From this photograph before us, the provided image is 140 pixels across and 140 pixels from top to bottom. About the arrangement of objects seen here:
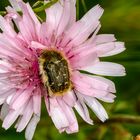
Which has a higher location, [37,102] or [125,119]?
[37,102]

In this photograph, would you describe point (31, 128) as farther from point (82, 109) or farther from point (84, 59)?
point (84, 59)

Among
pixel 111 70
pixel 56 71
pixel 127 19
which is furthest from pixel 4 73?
pixel 127 19

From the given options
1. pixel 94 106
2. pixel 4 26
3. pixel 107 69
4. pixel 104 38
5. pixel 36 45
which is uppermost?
pixel 4 26

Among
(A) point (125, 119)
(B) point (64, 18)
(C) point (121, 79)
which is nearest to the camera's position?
(B) point (64, 18)

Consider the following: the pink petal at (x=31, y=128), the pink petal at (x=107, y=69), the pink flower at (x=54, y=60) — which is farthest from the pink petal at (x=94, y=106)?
the pink petal at (x=31, y=128)

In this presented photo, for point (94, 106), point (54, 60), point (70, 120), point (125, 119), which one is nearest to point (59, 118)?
point (70, 120)

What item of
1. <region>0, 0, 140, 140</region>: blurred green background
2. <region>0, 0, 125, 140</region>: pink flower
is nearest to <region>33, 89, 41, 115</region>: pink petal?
<region>0, 0, 125, 140</region>: pink flower

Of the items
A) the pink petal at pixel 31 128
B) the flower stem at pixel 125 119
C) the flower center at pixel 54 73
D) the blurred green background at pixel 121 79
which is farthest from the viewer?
the blurred green background at pixel 121 79

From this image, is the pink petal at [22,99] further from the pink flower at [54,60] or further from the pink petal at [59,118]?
the pink petal at [59,118]
